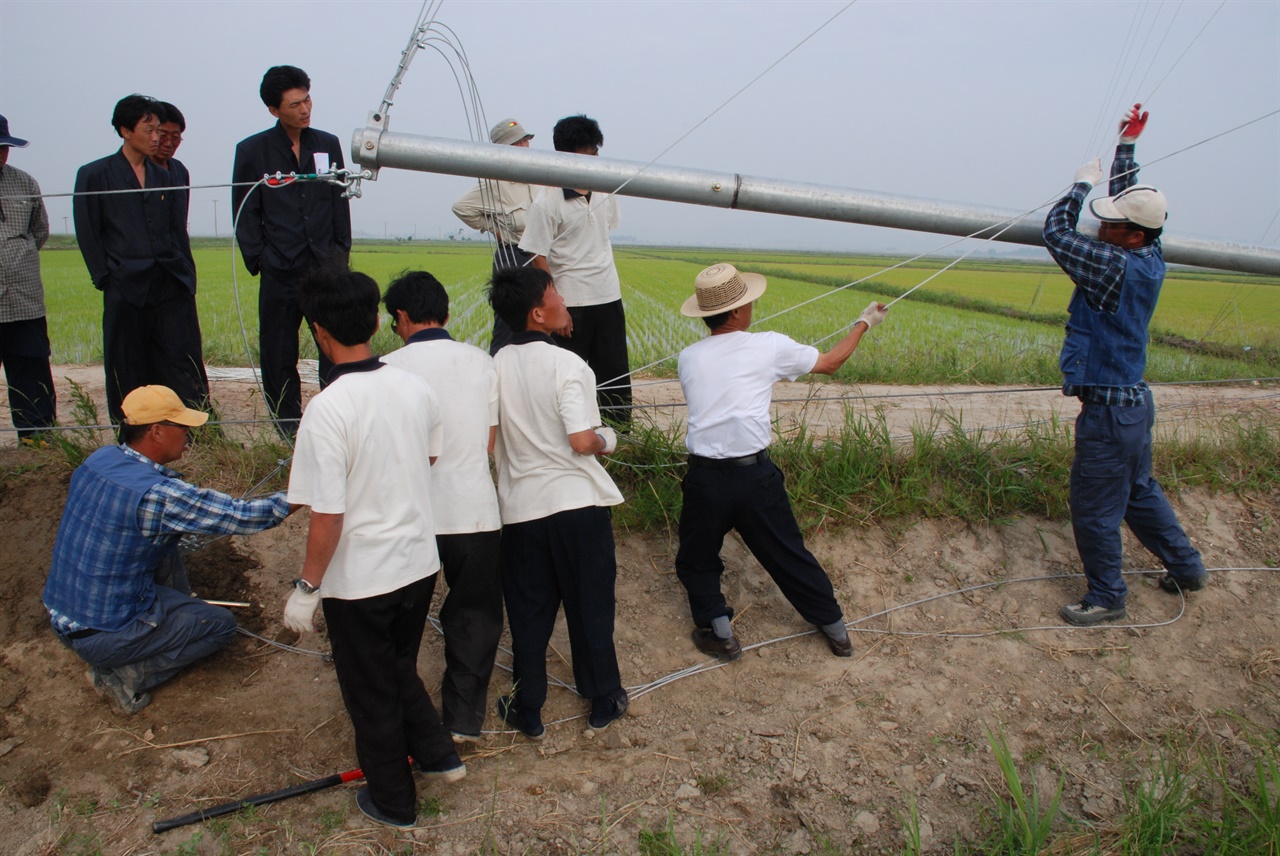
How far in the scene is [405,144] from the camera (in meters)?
3.09

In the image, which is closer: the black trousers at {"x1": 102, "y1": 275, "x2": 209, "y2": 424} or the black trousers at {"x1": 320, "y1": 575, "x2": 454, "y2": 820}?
the black trousers at {"x1": 320, "y1": 575, "x2": 454, "y2": 820}

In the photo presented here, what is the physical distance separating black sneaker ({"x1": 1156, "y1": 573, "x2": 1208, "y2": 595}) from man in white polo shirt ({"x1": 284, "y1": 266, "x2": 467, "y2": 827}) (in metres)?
3.59

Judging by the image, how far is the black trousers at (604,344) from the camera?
14.6 feet

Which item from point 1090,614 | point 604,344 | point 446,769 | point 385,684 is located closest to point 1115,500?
point 1090,614

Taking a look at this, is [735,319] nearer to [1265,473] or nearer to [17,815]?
[17,815]

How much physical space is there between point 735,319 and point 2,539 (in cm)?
365

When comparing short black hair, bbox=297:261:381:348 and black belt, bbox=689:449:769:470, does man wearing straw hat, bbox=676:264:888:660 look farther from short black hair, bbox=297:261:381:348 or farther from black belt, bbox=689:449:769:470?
short black hair, bbox=297:261:381:348

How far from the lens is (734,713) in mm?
3420

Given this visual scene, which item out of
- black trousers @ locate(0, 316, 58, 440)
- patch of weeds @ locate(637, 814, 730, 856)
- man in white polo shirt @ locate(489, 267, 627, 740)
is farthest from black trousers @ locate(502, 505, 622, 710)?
black trousers @ locate(0, 316, 58, 440)

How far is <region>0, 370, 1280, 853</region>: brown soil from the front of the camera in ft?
9.27

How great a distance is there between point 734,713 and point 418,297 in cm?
207

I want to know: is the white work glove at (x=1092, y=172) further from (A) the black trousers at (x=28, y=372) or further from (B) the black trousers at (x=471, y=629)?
(A) the black trousers at (x=28, y=372)

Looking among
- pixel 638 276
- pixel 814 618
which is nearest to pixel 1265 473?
pixel 814 618

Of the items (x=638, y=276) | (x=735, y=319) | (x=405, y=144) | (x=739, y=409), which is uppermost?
(x=405, y=144)
